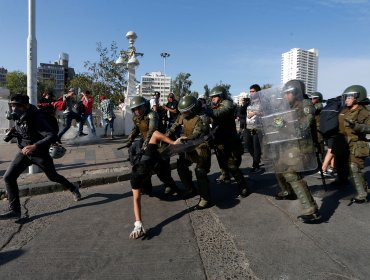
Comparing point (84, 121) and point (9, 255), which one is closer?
point (9, 255)

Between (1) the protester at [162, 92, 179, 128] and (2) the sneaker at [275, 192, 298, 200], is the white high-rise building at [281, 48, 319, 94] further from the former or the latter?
(2) the sneaker at [275, 192, 298, 200]

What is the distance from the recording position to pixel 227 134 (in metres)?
5.38

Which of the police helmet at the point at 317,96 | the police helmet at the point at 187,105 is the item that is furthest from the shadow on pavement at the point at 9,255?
the police helmet at the point at 317,96

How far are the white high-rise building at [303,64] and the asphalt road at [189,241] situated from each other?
4.95m

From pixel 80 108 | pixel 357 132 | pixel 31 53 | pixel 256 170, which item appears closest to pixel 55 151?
pixel 31 53

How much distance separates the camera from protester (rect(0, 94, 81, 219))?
4500 millimetres

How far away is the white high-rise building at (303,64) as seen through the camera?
30.2 ft

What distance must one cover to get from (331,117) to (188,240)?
3733 millimetres

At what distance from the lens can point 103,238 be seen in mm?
3734

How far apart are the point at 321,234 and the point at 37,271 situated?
303 centimetres

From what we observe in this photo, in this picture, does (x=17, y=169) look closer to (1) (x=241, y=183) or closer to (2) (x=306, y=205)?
(1) (x=241, y=183)

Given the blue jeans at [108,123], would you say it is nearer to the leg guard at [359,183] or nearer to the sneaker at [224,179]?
the sneaker at [224,179]

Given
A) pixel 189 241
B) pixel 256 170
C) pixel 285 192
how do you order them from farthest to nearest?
pixel 256 170 → pixel 285 192 → pixel 189 241

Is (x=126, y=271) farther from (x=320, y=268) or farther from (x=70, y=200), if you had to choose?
(x=70, y=200)
